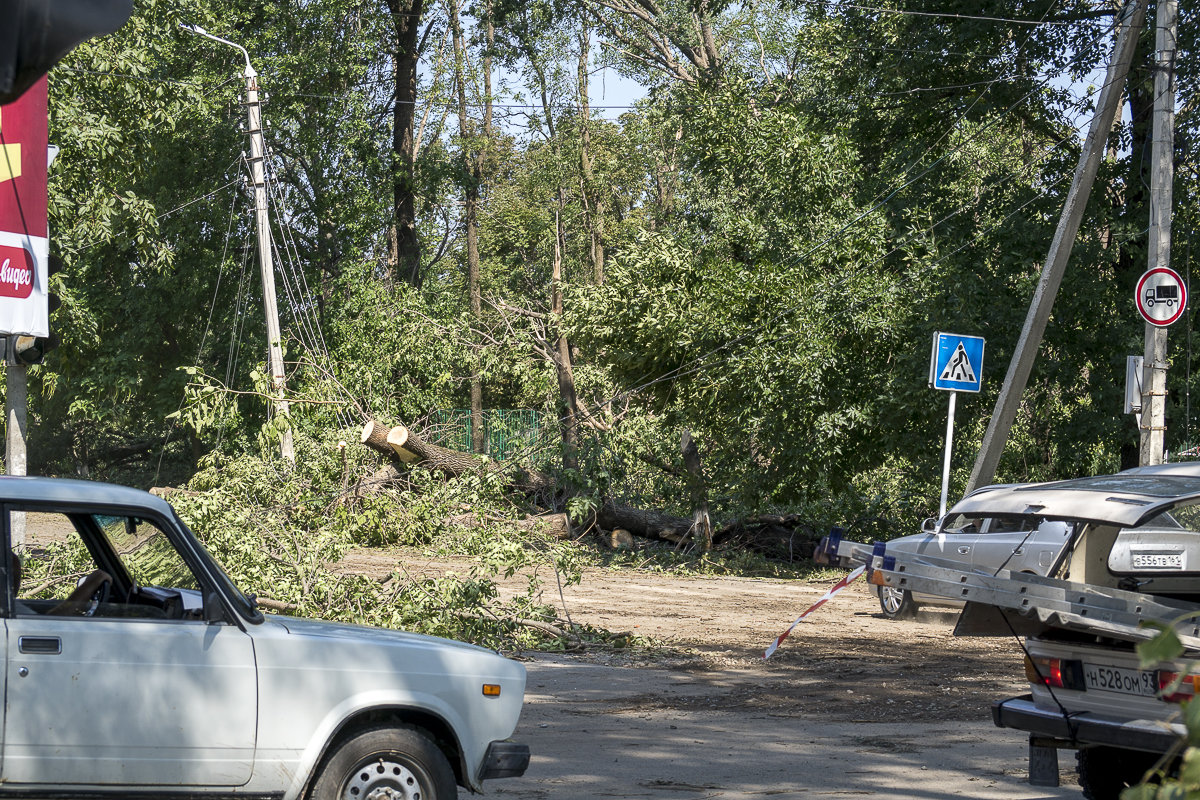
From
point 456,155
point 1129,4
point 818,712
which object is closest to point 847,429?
point 1129,4

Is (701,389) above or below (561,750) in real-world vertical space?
above

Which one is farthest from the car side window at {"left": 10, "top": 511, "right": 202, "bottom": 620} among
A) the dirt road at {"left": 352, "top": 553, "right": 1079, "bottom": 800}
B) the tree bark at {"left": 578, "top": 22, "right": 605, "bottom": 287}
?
the tree bark at {"left": 578, "top": 22, "right": 605, "bottom": 287}

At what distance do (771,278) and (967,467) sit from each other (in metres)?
4.45

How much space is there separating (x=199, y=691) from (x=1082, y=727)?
4.22m

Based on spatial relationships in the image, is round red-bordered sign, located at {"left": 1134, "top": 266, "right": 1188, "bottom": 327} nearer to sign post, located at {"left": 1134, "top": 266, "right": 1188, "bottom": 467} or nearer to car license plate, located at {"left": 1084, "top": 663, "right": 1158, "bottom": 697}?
sign post, located at {"left": 1134, "top": 266, "right": 1188, "bottom": 467}

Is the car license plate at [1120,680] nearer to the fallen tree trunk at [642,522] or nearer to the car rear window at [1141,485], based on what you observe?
the car rear window at [1141,485]

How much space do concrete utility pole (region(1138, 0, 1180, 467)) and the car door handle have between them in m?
12.4

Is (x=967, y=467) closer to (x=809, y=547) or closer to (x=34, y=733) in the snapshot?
(x=809, y=547)

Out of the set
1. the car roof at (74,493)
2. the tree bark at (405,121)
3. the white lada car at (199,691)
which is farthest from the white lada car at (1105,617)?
the tree bark at (405,121)

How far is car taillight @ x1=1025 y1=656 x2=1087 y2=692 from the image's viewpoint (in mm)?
6324

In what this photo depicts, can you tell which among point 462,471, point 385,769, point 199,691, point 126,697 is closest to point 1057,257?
point 462,471

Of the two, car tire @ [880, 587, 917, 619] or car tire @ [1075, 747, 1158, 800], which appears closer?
car tire @ [1075, 747, 1158, 800]

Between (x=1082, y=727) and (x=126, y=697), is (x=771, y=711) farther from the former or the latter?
(x=126, y=697)

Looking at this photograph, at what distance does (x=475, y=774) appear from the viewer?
541 centimetres
